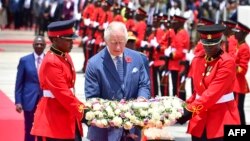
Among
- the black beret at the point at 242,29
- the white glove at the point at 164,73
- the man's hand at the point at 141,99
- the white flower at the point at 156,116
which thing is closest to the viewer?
the white flower at the point at 156,116

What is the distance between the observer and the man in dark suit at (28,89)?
12352 millimetres

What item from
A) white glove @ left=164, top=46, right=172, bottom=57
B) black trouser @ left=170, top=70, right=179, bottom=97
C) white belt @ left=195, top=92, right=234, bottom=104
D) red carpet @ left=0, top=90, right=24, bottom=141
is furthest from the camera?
black trouser @ left=170, top=70, right=179, bottom=97

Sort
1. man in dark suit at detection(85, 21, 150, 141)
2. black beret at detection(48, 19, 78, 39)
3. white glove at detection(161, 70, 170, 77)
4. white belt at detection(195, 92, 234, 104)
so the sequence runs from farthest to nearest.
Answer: white glove at detection(161, 70, 170, 77) < black beret at detection(48, 19, 78, 39) < white belt at detection(195, 92, 234, 104) < man in dark suit at detection(85, 21, 150, 141)

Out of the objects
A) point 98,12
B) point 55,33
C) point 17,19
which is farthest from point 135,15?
point 17,19

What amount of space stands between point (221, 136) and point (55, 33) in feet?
6.41

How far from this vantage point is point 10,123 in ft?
52.5

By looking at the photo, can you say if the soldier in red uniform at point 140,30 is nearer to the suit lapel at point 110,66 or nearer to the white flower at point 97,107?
the suit lapel at point 110,66

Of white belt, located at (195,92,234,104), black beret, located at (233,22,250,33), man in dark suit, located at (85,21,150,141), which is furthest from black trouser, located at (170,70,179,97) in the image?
man in dark suit, located at (85,21,150,141)

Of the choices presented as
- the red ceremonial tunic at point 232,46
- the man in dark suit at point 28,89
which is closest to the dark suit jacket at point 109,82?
the man in dark suit at point 28,89

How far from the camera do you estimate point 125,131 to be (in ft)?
30.5

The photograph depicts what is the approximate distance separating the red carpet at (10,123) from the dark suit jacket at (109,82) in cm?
519

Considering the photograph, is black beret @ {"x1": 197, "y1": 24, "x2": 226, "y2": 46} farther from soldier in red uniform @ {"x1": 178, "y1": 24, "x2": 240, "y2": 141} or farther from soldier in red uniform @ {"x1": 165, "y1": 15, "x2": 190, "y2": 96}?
soldier in red uniform @ {"x1": 165, "y1": 15, "x2": 190, "y2": 96}

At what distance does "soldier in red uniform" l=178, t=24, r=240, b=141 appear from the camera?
9.46 m

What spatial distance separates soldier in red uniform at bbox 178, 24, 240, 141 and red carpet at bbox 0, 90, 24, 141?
5.28 metres
